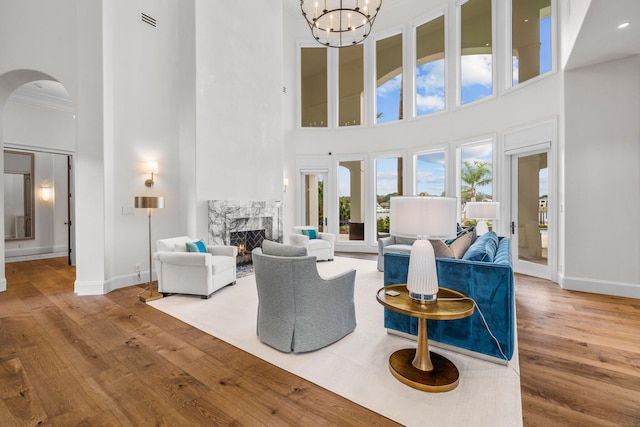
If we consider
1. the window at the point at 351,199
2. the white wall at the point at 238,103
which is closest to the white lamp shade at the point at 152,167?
the white wall at the point at 238,103

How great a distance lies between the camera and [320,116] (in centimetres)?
848

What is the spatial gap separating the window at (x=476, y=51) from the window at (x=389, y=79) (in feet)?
5.13

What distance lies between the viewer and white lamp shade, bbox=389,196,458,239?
1.98 metres

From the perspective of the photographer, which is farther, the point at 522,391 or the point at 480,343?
the point at 480,343

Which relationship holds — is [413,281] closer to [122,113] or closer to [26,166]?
[122,113]

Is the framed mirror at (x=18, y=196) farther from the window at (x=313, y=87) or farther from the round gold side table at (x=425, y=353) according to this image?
the round gold side table at (x=425, y=353)

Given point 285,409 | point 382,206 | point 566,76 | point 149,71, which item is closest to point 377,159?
point 382,206

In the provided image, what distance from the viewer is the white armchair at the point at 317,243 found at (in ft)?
20.2

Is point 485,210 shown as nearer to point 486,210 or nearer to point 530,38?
point 486,210

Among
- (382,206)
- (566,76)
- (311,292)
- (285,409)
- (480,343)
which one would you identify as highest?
(566,76)

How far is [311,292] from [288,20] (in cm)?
825

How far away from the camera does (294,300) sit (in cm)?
250

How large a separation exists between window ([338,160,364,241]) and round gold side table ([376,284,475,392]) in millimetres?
5798

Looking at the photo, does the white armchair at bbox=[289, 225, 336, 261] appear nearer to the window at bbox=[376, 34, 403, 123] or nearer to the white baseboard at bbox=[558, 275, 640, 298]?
the window at bbox=[376, 34, 403, 123]
